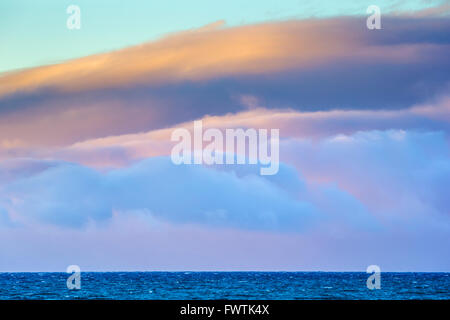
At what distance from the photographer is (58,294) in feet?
A: 271
